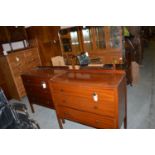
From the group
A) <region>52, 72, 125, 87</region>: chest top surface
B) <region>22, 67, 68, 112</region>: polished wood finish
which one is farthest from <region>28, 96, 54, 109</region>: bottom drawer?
<region>52, 72, 125, 87</region>: chest top surface

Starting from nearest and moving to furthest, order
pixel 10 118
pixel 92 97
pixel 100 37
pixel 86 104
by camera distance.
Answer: pixel 92 97 → pixel 86 104 → pixel 10 118 → pixel 100 37

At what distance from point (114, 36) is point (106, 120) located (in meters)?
2.42

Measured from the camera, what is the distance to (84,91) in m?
1.75

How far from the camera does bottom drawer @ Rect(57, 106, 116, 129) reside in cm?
178

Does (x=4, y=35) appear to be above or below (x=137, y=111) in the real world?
above

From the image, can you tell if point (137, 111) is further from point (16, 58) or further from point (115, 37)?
point (16, 58)

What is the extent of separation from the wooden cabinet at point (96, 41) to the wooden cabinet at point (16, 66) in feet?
3.31

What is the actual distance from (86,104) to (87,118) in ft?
0.74

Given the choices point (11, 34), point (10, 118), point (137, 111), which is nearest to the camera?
point (10, 118)

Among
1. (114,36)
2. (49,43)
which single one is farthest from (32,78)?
(114,36)

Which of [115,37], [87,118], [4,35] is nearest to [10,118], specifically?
[87,118]

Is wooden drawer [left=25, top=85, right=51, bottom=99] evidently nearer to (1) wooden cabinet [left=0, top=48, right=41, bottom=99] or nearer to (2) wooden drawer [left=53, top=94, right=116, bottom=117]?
(2) wooden drawer [left=53, top=94, right=116, bottom=117]
